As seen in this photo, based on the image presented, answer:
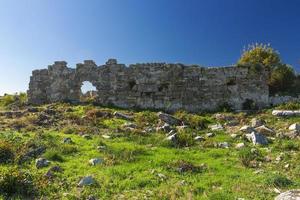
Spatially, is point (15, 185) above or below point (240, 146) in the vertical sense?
below

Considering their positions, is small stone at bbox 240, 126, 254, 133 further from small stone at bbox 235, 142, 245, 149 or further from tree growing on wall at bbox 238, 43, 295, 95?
tree growing on wall at bbox 238, 43, 295, 95

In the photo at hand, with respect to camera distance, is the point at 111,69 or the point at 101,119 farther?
the point at 111,69

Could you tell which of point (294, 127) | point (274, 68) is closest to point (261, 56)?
point (274, 68)

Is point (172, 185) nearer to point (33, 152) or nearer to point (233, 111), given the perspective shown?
point (33, 152)

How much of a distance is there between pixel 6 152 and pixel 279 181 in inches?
361

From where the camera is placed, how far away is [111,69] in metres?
28.6

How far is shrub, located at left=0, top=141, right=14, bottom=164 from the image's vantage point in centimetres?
1402

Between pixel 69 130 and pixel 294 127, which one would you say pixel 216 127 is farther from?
pixel 69 130

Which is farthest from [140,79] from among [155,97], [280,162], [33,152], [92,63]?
[280,162]

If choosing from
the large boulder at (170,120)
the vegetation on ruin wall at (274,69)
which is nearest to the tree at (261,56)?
the vegetation on ruin wall at (274,69)

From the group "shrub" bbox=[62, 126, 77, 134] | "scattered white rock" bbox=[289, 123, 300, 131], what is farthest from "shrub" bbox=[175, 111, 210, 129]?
"shrub" bbox=[62, 126, 77, 134]

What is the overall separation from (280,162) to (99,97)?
56.0 ft

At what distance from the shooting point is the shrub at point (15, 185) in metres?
11.0

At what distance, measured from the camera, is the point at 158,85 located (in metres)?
27.5
